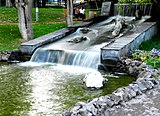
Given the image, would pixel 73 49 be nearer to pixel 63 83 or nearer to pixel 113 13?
pixel 63 83

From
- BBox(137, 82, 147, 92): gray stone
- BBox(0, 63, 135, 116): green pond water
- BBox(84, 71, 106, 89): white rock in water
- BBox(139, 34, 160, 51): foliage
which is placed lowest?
BBox(0, 63, 135, 116): green pond water

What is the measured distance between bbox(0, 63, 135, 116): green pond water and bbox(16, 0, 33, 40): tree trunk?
3999mm

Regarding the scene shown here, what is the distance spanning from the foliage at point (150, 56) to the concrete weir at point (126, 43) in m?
0.50

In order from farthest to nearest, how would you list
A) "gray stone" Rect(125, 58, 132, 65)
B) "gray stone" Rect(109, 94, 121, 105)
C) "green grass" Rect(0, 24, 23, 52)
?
"green grass" Rect(0, 24, 23, 52) → "gray stone" Rect(125, 58, 132, 65) → "gray stone" Rect(109, 94, 121, 105)

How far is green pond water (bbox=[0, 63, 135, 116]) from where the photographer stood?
8773 mm

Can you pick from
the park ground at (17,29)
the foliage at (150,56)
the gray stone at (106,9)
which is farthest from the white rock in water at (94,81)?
the gray stone at (106,9)

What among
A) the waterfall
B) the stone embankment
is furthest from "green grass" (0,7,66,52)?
the stone embankment

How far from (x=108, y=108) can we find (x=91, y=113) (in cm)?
72

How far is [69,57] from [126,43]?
2.35 metres

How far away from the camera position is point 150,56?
12.7 metres

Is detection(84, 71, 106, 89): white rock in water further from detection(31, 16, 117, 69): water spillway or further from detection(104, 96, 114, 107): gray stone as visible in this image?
detection(31, 16, 117, 69): water spillway

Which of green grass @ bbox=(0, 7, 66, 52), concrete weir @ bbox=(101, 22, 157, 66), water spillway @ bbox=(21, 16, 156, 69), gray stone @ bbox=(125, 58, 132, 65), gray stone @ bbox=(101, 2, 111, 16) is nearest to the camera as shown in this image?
gray stone @ bbox=(125, 58, 132, 65)

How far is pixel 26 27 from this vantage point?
710 inches

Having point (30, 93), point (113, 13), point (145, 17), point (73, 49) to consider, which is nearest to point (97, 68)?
point (73, 49)
